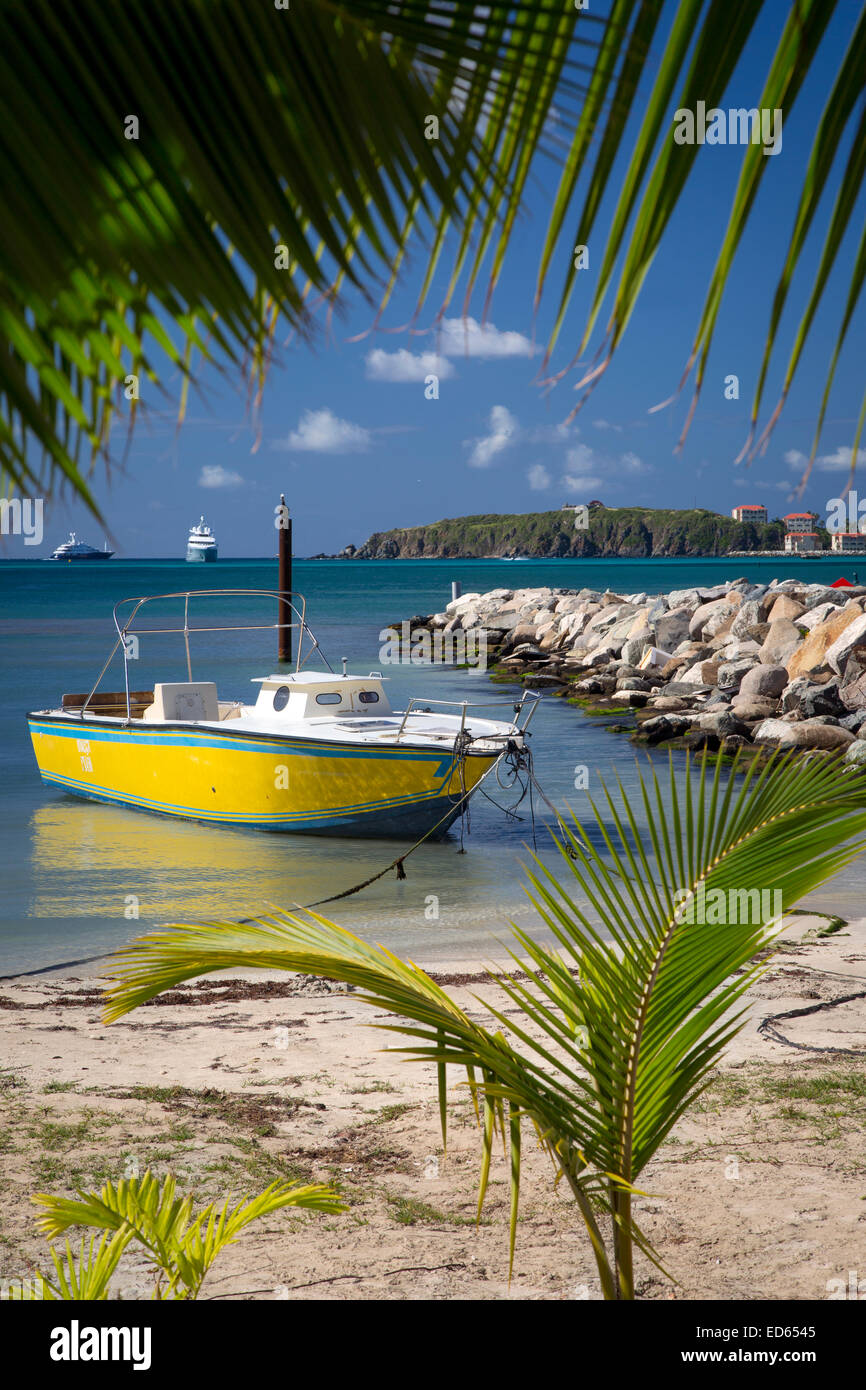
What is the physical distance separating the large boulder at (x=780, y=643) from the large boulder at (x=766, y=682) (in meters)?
1.59

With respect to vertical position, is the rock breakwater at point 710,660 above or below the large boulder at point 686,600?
below

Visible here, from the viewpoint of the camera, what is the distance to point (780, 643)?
28719mm

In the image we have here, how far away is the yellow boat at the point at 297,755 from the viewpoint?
1455 centimetres

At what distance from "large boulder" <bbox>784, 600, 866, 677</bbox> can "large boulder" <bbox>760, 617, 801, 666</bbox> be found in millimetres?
547

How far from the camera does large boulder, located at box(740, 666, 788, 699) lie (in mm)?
24234

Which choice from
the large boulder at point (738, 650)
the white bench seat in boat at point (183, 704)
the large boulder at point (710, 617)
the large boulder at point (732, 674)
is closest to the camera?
the white bench seat in boat at point (183, 704)

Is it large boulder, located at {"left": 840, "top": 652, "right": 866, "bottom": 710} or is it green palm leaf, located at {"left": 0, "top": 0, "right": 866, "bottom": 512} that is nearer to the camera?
green palm leaf, located at {"left": 0, "top": 0, "right": 866, "bottom": 512}

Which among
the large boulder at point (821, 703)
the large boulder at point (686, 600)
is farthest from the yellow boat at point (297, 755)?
the large boulder at point (686, 600)

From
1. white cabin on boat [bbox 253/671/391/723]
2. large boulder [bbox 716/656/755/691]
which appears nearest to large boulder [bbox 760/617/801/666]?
large boulder [bbox 716/656/755/691]

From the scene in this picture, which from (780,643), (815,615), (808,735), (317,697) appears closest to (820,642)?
(780,643)

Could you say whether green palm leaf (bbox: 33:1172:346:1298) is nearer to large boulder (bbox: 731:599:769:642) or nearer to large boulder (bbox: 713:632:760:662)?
large boulder (bbox: 713:632:760:662)

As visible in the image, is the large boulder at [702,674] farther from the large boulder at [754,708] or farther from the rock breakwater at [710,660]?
the large boulder at [754,708]

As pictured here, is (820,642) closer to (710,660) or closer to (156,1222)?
(710,660)

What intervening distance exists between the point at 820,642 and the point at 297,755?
15001mm
